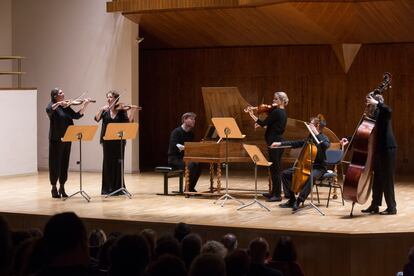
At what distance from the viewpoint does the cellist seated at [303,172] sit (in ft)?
30.6

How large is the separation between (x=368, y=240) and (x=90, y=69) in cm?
796

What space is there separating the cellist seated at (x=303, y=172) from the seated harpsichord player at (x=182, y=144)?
4.82ft

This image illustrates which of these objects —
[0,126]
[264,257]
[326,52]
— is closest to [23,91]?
[0,126]

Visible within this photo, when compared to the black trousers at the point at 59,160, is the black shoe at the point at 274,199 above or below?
below

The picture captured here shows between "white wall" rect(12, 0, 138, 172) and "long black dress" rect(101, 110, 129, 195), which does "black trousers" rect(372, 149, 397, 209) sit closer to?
"long black dress" rect(101, 110, 129, 195)

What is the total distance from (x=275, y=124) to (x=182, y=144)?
1.58 meters

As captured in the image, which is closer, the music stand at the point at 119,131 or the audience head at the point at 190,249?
the audience head at the point at 190,249

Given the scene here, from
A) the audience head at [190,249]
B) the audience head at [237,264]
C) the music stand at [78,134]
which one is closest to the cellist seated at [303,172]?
the music stand at [78,134]

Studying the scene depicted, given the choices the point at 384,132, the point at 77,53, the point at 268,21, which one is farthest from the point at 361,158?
the point at 77,53

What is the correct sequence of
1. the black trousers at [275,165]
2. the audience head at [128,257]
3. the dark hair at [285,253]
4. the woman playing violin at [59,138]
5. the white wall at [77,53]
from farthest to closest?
1. the white wall at [77,53]
2. the woman playing violin at [59,138]
3. the black trousers at [275,165]
4. the dark hair at [285,253]
5. the audience head at [128,257]

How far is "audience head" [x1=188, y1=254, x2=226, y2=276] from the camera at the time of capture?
3.52 metres

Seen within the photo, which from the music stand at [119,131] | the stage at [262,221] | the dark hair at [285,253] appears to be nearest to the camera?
the dark hair at [285,253]

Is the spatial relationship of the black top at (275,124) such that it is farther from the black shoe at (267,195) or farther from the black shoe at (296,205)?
the black shoe at (296,205)

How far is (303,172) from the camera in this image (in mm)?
9336
